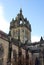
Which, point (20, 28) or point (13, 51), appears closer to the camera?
point (13, 51)

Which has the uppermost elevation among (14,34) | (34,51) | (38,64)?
(14,34)

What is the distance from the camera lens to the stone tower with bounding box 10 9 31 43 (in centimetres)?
5653

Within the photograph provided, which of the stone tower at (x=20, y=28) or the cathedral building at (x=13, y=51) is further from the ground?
the stone tower at (x=20, y=28)

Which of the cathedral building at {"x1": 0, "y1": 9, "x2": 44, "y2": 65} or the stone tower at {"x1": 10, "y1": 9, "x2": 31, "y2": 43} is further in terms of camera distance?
the stone tower at {"x1": 10, "y1": 9, "x2": 31, "y2": 43}

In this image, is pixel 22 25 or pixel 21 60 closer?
pixel 21 60

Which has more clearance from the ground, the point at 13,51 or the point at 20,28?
the point at 20,28

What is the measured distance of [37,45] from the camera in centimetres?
4434

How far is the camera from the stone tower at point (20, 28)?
185ft

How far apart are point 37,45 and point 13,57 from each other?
11647 millimetres

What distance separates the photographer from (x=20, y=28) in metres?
56.8

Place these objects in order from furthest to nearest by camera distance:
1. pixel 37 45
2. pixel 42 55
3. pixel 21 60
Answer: pixel 37 45 < pixel 42 55 < pixel 21 60

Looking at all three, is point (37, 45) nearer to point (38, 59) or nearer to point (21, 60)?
point (38, 59)

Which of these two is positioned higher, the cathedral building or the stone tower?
the stone tower

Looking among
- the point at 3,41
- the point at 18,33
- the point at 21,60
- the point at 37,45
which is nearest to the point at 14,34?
the point at 18,33
